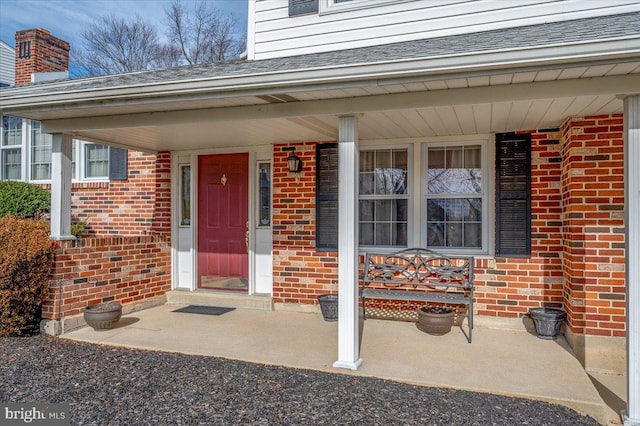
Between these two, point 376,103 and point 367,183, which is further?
point 367,183

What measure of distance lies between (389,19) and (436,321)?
3460 millimetres

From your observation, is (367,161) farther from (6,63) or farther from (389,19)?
(6,63)

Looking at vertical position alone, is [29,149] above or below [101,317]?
above

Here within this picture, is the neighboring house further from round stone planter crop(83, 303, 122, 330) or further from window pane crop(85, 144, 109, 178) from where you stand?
window pane crop(85, 144, 109, 178)

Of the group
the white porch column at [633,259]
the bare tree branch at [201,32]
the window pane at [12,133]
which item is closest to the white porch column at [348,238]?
the white porch column at [633,259]

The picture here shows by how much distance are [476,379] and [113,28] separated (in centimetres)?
2240

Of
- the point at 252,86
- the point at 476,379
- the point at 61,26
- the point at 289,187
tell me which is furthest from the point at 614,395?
the point at 61,26

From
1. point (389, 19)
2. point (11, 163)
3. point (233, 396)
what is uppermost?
point (389, 19)

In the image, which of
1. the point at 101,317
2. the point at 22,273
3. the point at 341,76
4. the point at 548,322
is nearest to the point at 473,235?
the point at 548,322

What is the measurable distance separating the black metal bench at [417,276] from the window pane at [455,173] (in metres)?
0.85

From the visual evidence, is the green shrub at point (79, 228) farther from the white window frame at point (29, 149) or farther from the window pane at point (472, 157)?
the window pane at point (472, 157)

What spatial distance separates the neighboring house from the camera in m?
3.47

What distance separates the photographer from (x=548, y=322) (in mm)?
4938

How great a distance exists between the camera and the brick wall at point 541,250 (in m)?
5.24
